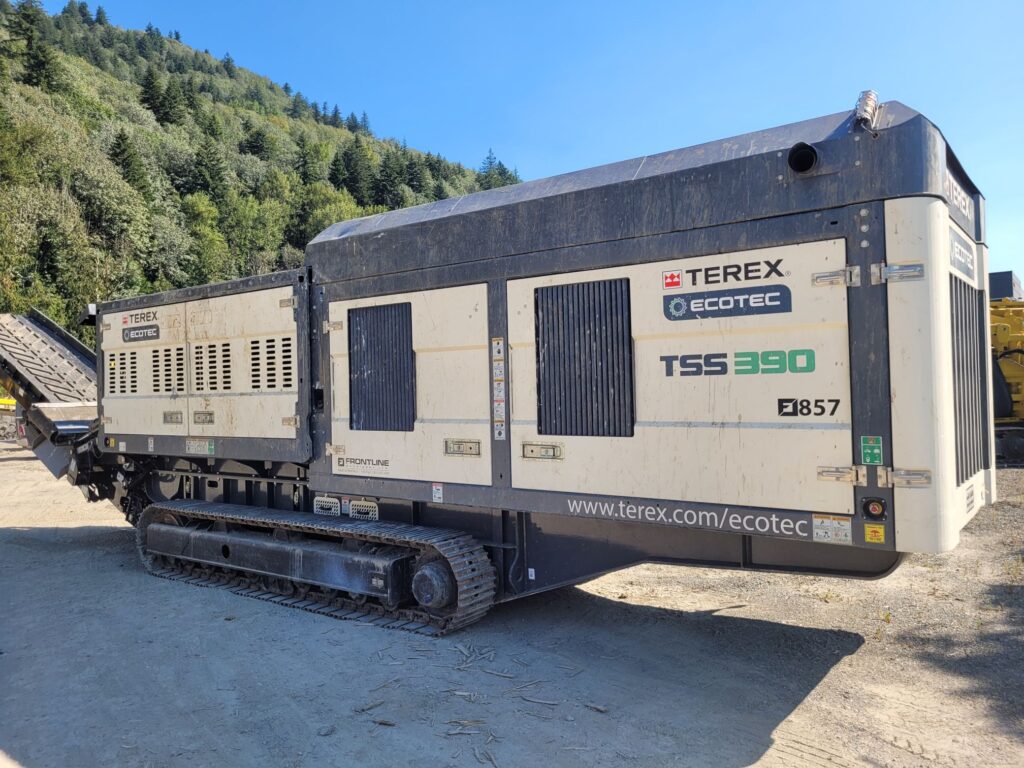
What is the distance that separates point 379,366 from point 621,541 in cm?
262

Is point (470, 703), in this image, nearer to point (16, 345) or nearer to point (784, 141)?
point (784, 141)

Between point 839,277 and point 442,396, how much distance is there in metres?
3.17

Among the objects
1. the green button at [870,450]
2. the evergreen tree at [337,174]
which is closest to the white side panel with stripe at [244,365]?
the green button at [870,450]

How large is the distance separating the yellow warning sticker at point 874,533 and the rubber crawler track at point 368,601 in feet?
9.56

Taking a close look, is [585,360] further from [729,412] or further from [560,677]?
[560,677]

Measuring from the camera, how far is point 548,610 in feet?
21.6

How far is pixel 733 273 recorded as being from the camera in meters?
4.62

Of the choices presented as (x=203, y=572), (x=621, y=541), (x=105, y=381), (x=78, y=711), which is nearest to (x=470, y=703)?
(x=621, y=541)

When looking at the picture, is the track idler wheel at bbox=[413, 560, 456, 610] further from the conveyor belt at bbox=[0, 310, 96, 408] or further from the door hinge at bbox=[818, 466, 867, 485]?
the conveyor belt at bbox=[0, 310, 96, 408]

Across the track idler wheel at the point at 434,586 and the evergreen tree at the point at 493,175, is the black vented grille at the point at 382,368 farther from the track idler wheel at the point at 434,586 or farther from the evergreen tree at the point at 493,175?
the evergreen tree at the point at 493,175

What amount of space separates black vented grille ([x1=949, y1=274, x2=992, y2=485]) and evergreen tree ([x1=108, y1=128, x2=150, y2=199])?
53.4 metres

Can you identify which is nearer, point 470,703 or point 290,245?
point 470,703

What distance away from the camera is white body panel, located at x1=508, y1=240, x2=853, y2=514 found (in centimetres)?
431

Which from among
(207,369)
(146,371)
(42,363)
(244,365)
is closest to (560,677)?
(244,365)
